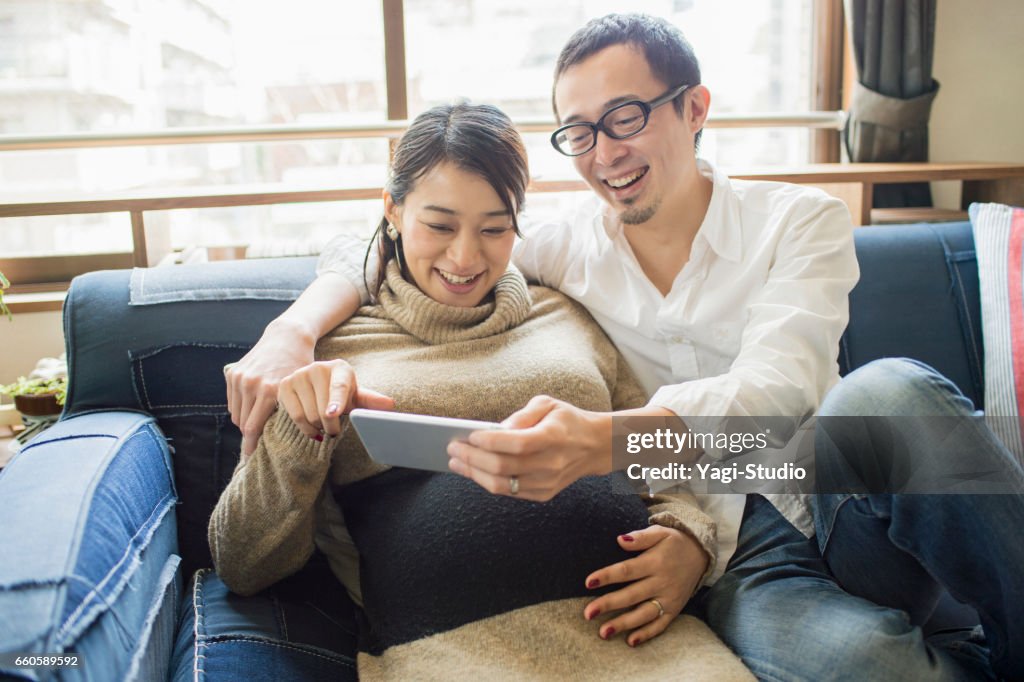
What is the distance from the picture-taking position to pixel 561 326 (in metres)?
1.40

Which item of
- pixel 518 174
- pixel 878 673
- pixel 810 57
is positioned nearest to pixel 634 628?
pixel 878 673

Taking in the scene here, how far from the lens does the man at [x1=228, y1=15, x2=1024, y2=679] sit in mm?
983

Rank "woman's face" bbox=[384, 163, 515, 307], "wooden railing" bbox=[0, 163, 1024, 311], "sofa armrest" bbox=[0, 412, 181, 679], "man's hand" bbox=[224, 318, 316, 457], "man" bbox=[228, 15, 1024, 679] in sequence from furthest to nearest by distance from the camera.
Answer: "wooden railing" bbox=[0, 163, 1024, 311] → "woman's face" bbox=[384, 163, 515, 307] → "man's hand" bbox=[224, 318, 316, 457] → "man" bbox=[228, 15, 1024, 679] → "sofa armrest" bbox=[0, 412, 181, 679]

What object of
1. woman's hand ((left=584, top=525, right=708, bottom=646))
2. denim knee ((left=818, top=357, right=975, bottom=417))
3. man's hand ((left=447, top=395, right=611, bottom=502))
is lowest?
woman's hand ((left=584, top=525, right=708, bottom=646))

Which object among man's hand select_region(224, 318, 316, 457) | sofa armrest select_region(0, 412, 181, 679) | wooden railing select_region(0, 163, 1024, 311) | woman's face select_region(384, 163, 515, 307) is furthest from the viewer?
wooden railing select_region(0, 163, 1024, 311)

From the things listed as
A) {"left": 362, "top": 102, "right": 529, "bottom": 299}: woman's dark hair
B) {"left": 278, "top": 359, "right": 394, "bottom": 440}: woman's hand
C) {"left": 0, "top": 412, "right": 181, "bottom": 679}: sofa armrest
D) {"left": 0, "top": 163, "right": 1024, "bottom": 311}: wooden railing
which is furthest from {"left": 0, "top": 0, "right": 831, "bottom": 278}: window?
{"left": 278, "top": 359, "right": 394, "bottom": 440}: woman's hand

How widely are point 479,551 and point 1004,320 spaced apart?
1212 millimetres

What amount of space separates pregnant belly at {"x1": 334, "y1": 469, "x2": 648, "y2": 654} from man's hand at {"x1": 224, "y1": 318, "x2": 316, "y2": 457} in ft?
0.76

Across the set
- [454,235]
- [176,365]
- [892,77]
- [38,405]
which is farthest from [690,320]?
[892,77]

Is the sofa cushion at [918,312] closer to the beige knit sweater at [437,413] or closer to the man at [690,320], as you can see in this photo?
the man at [690,320]

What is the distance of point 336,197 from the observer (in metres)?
1.88

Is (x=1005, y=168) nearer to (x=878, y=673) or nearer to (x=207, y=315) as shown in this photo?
(x=878, y=673)

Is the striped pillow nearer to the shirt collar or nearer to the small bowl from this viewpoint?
the shirt collar

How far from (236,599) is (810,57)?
7.62 ft
